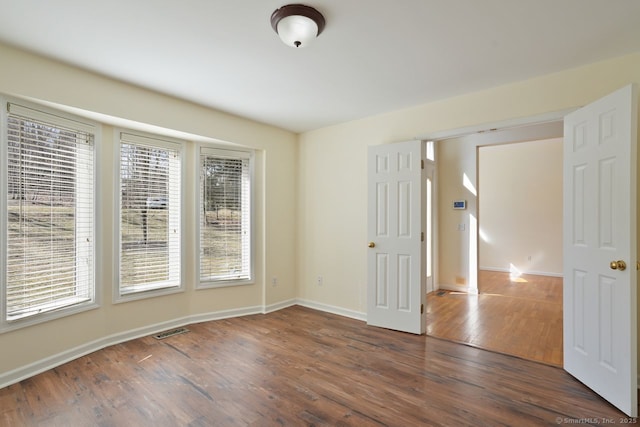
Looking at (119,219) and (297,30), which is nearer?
(297,30)

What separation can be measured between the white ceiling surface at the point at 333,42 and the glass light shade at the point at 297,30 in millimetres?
104

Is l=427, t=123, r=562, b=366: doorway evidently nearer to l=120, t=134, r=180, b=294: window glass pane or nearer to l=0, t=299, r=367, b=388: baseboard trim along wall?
l=0, t=299, r=367, b=388: baseboard trim along wall

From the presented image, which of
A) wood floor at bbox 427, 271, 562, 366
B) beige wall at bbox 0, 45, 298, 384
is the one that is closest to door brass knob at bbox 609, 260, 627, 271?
wood floor at bbox 427, 271, 562, 366

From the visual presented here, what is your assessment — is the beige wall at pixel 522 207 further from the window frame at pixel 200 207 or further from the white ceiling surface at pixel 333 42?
the window frame at pixel 200 207

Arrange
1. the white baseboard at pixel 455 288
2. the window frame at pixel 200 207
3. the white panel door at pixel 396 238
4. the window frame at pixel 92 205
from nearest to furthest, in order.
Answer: the window frame at pixel 92 205, the white panel door at pixel 396 238, the window frame at pixel 200 207, the white baseboard at pixel 455 288

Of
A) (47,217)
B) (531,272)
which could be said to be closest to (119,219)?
(47,217)

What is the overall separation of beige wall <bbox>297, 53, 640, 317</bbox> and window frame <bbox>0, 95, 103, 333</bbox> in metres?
2.50

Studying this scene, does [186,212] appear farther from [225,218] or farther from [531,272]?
[531,272]

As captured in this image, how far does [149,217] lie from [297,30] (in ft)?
8.60

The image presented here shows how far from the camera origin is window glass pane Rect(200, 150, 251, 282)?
3.92 metres

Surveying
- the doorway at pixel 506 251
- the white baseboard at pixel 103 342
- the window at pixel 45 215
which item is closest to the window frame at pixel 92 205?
the window at pixel 45 215

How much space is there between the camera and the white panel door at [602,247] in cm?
200

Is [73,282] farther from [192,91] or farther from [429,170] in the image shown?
[429,170]

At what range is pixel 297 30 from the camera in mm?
1974
